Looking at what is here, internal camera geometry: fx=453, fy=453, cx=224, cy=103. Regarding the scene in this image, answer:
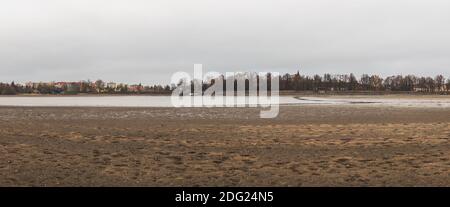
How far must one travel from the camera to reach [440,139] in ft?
67.3

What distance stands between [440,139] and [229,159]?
35.3ft

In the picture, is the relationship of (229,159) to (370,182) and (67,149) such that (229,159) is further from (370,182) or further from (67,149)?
(67,149)

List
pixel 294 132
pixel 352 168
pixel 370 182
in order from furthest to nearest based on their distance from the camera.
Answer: pixel 294 132
pixel 352 168
pixel 370 182

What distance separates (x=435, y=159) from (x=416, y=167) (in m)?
1.75

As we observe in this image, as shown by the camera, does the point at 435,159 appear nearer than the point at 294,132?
Yes

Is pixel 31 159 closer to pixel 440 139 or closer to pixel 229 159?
pixel 229 159

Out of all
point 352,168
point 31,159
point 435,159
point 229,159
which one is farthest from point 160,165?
point 435,159
